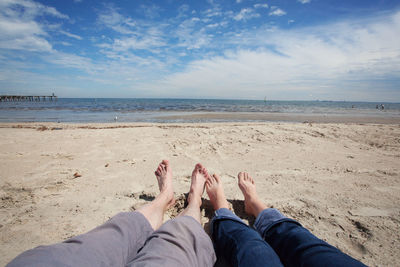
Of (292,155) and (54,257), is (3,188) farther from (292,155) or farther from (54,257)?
(292,155)

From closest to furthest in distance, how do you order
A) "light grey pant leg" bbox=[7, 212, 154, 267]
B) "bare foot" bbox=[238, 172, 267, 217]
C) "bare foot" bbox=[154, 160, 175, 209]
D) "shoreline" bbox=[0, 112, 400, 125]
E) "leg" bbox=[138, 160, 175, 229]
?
"light grey pant leg" bbox=[7, 212, 154, 267], "leg" bbox=[138, 160, 175, 229], "bare foot" bbox=[238, 172, 267, 217], "bare foot" bbox=[154, 160, 175, 209], "shoreline" bbox=[0, 112, 400, 125]

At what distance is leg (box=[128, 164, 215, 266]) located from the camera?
780 mm

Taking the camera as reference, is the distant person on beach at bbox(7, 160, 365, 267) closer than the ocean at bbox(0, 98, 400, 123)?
Yes

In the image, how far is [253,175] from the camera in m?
2.44

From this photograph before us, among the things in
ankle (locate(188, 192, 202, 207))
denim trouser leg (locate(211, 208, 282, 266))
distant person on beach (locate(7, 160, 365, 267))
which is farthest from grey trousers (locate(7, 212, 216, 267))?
Answer: ankle (locate(188, 192, 202, 207))

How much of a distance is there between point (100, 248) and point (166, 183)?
1155 millimetres

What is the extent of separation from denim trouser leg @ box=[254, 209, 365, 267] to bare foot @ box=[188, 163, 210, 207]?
0.65 m

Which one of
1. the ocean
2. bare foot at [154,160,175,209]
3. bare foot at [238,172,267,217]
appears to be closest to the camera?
bare foot at [238,172,267,217]

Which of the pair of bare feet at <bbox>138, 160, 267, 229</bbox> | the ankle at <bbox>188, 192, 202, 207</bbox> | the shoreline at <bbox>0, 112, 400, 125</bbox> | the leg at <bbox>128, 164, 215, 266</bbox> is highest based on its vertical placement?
the shoreline at <bbox>0, 112, 400, 125</bbox>

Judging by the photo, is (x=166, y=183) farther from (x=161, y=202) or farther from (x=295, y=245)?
(x=295, y=245)

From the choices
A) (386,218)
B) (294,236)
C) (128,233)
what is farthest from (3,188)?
(386,218)

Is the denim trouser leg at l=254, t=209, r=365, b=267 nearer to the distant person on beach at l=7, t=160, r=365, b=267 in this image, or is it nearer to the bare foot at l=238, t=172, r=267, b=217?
the distant person on beach at l=7, t=160, r=365, b=267

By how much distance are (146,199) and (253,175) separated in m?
1.37

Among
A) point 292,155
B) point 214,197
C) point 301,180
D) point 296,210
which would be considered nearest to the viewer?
point 296,210
